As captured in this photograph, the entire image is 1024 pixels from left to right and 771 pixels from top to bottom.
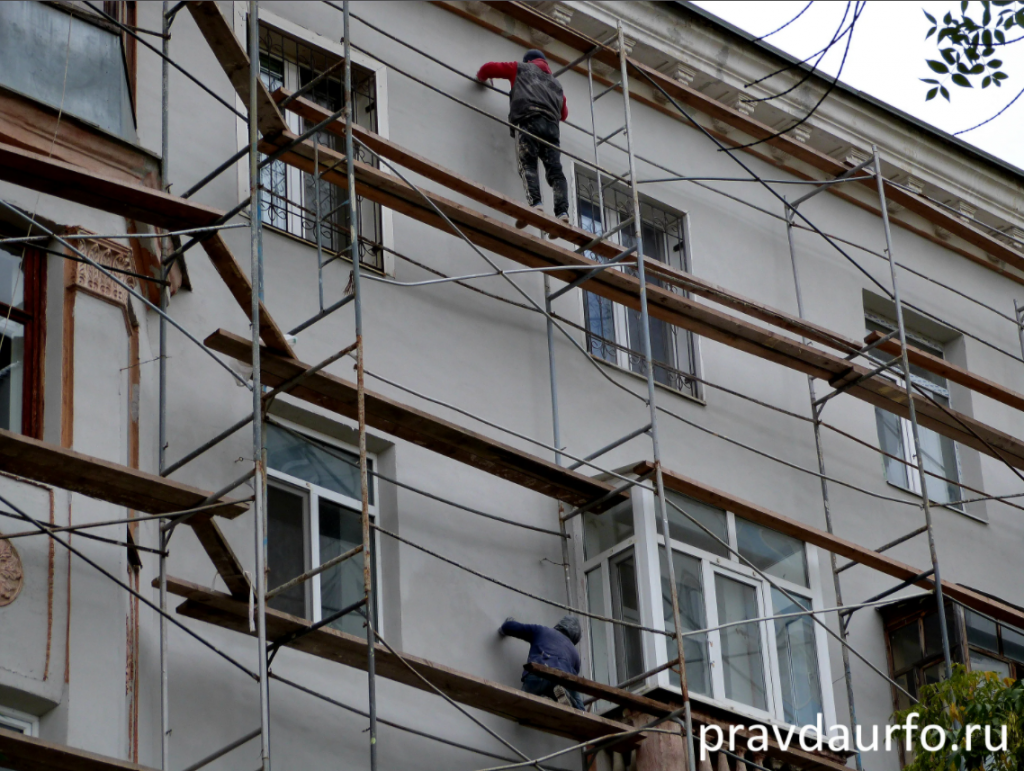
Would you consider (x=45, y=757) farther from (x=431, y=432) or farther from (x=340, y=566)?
(x=431, y=432)

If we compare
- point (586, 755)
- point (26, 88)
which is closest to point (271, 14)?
point (26, 88)

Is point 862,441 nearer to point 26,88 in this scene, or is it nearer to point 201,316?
point 201,316

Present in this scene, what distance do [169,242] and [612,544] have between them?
437 centimetres

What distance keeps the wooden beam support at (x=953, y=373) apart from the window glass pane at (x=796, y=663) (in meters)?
3.51

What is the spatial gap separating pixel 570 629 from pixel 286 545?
232 cm

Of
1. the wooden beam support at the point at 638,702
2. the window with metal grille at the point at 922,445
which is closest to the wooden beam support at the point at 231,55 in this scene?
the wooden beam support at the point at 638,702

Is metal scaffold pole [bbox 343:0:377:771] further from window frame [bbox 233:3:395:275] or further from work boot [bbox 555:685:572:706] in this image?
window frame [bbox 233:3:395:275]

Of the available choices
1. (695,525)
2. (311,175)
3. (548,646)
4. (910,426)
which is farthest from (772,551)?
(311,175)

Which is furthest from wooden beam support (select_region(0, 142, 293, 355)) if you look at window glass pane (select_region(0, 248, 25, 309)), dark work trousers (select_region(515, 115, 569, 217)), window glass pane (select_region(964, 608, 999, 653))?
window glass pane (select_region(964, 608, 999, 653))

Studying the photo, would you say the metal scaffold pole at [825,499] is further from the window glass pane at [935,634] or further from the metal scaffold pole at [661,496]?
the metal scaffold pole at [661,496]

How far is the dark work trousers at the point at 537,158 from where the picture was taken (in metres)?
16.9

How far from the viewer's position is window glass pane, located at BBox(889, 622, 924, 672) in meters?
17.2

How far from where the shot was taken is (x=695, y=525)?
15500mm

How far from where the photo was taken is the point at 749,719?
14602 millimetres
